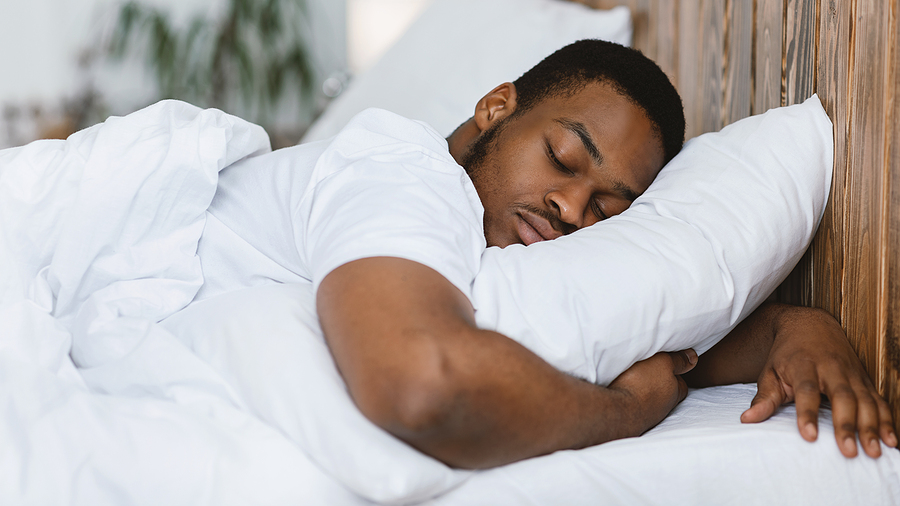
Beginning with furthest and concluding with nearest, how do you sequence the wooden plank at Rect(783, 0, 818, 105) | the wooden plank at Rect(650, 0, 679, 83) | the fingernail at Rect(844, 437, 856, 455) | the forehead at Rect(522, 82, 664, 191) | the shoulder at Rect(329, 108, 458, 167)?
the wooden plank at Rect(650, 0, 679, 83) → the forehead at Rect(522, 82, 664, 191) → the wooden plank at Rect(783, 0, 818, 105) → the shoulder at Rect(329, 108, 458, 167) → the fingernail at Rect(844, 437, 856, 455)

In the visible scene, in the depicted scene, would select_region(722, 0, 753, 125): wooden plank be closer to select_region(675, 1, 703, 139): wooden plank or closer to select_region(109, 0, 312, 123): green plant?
select_region(675, 1, 703, 139): wooden plank

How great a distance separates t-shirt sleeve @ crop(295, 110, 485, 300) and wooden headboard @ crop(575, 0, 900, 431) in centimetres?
44

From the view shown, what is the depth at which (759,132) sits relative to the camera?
0.86m

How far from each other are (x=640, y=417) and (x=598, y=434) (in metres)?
0.08

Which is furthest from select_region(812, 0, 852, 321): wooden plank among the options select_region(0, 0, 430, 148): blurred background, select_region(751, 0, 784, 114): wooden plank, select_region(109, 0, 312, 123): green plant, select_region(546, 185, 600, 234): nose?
select_region(109, 0, 312, 123): green plant

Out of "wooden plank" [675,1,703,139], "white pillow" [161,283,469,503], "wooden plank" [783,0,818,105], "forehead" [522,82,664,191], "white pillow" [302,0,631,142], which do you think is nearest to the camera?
"white pillow" [161,283,469,503]

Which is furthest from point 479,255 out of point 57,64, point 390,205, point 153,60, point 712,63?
point 57,64

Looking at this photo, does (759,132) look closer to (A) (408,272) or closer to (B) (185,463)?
(A) (408,272)

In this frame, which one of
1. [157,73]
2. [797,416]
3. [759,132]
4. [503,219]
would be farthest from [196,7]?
[797,416]

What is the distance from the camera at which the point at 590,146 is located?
94 cm

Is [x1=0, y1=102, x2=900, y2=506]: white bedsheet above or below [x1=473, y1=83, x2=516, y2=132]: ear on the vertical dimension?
below

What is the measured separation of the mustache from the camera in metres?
0.92

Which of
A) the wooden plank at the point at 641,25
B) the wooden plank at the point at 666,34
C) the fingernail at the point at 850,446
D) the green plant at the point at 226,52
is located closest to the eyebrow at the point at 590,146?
the fingernail at the point at 850,446

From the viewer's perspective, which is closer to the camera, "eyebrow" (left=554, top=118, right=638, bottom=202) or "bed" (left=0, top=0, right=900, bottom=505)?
"bed" (left=0, top=0, right=900, bottom=505)
